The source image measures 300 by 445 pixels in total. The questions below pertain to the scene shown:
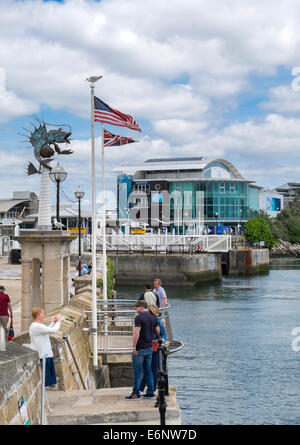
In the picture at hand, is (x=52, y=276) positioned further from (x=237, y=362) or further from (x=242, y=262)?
(x=242, y=262)

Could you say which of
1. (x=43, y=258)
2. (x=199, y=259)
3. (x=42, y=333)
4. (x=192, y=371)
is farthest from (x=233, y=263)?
(x=42, y=333)

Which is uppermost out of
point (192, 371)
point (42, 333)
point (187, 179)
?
point (187, 179)

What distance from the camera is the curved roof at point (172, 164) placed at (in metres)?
113

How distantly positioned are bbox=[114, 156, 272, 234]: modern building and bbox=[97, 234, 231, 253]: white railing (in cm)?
3695

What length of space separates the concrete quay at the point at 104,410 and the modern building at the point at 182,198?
96587 millimetres

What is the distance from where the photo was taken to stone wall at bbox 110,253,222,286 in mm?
60403

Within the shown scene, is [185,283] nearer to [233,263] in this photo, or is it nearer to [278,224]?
[233,263]

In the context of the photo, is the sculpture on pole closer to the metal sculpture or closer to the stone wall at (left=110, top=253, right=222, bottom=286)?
the metal sculpture

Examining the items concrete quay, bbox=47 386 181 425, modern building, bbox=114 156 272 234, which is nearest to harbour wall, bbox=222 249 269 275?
modern building, bbox=114 156 272 234

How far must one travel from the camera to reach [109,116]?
16.0m

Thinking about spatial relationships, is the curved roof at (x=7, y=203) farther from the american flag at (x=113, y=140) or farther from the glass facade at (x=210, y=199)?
the american flag at (x=113, y=140)

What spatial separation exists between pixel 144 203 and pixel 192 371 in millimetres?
89322

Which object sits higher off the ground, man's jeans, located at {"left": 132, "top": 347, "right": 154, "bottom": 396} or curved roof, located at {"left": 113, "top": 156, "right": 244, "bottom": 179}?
curved roof, located at {"left": 113, "top": 156, "right": 244, "bottom": 179}
